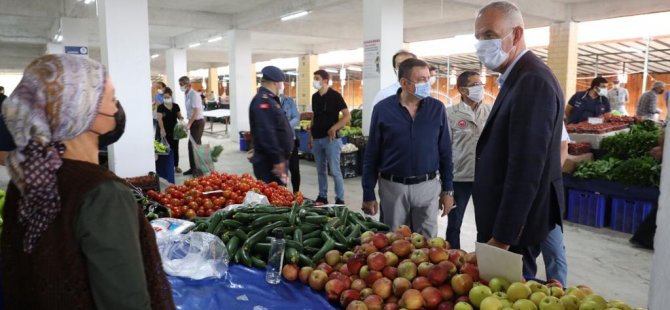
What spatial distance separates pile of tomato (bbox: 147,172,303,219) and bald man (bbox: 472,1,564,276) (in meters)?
1.88

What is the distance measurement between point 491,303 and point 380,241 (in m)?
0.75

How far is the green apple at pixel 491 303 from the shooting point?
1.80 m

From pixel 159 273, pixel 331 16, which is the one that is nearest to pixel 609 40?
pixel 331 16

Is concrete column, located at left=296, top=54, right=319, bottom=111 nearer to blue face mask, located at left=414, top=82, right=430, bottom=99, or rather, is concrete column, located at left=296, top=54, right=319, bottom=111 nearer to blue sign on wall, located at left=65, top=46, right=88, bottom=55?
blue sign on wall, located at left=65, top=46, right=88, bottom=55

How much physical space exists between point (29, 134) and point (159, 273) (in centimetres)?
50

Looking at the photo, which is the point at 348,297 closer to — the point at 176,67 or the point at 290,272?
the point at 290,272

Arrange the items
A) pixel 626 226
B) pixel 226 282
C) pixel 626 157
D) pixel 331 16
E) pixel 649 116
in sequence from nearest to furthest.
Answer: pixel 226 282
pixel 626 226
pixel 626 157
pixel 649 116
pixel 331 16

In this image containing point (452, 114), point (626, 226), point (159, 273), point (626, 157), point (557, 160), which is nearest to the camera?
point (159, 273)

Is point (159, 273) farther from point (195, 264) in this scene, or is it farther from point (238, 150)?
point (238, 150)

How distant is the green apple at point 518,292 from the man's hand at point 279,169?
3.16m

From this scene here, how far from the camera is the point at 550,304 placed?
5.84 ft

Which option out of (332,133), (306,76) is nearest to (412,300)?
(332,133)

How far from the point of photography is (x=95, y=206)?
3.90ft

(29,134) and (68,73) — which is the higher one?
(68,73)
